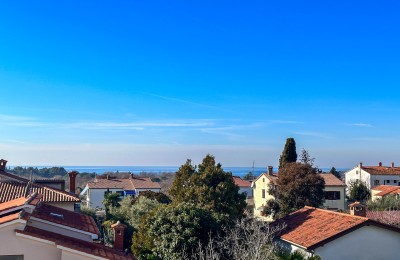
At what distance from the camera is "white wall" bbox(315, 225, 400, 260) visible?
21.4 m

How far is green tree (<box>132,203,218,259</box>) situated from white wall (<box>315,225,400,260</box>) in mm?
6100

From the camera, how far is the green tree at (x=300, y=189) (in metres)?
39.9

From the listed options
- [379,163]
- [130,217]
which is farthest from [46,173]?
[130,217]

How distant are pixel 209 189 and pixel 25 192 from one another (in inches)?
480

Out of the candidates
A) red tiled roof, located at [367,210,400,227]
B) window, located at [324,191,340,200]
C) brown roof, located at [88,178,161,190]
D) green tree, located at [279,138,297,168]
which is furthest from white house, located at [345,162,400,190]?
brown roof, located at [88,178,161,190]

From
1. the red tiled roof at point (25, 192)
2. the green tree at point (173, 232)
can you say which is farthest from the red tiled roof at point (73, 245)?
the red tiled roof at point (25, 192)

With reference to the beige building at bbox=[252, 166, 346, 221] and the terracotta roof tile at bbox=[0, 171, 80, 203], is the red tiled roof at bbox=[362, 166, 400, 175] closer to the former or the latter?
the beige building at bbox=[252, 166, 346, 221]

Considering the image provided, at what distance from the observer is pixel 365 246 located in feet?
71.6

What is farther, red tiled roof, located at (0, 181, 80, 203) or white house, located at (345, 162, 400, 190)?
white house, located at (345, 162, 400, 190)

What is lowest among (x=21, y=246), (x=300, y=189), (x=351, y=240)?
(x=351, y=240)

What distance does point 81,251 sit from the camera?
12953 mm

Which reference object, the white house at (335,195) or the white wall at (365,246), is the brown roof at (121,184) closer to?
the white house at (335,195)

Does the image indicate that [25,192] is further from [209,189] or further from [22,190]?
[209,189]

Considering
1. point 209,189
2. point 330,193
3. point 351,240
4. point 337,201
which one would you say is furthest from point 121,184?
point 351,240
